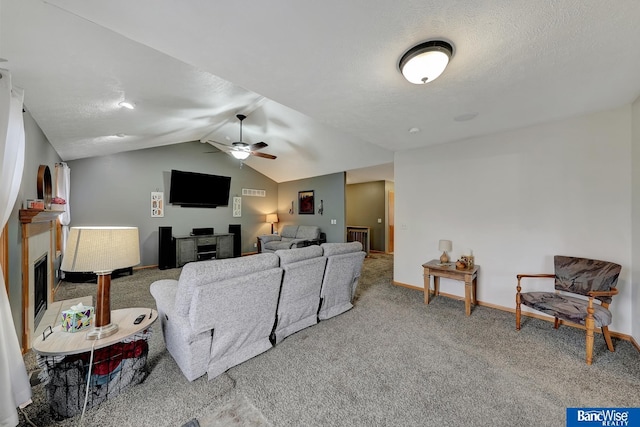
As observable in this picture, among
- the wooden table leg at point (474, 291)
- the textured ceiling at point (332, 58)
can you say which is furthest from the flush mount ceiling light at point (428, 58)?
the wooden table leg at point (474, 291)

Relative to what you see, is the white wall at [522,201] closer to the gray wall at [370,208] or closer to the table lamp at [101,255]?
the gray wall at [370,208]

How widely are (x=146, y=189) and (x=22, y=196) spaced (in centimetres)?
386

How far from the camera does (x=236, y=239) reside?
7.12 m

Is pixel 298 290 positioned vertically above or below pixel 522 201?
below

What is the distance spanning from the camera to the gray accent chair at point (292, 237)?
6555mm

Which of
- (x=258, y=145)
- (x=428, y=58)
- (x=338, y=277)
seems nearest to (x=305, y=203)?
(x=258, y=145)

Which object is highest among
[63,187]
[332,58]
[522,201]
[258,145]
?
[258,145]

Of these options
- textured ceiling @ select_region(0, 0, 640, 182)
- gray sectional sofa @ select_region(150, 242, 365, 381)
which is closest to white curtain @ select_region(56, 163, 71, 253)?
textured ceiling @ select_region(0, 0, 640, 182)

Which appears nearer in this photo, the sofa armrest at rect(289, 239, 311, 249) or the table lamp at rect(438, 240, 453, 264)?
the table lamp at rect(438, 240, 453, 264)

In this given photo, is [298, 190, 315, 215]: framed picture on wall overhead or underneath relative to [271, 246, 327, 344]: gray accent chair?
overhead

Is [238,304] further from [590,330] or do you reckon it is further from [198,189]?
[198,189]

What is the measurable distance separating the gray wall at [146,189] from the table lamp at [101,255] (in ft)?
16.0

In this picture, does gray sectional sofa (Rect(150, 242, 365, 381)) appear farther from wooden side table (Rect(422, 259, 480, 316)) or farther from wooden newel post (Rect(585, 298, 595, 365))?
wooden newel post (Rect(585, 298, 595, 365))

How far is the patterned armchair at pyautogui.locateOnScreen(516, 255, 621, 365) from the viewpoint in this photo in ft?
7.06
